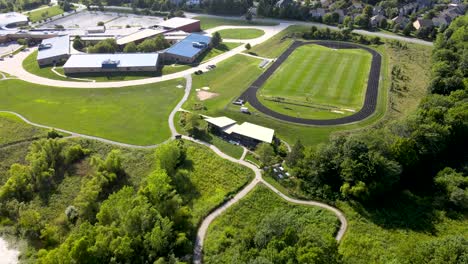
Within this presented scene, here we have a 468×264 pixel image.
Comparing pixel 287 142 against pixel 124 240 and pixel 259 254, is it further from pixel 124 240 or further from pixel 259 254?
pixel 124 240

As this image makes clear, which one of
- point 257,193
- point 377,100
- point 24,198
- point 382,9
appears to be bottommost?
point 24,198

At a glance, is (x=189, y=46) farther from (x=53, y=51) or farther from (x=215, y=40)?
(x=53, y=51)

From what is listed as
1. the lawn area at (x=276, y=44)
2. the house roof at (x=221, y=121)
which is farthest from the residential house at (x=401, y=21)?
the house roof at (x=221, y=121)

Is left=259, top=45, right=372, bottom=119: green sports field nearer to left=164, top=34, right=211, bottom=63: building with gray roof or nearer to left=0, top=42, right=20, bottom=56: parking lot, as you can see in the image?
left=164, top=34, right=211, bottom=63: building with gray roof

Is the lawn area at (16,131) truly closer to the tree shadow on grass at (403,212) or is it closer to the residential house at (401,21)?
the tree shadow on grass at (403,212)

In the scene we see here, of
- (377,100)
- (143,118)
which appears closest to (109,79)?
(143,118)

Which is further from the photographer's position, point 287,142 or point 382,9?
point 382,9

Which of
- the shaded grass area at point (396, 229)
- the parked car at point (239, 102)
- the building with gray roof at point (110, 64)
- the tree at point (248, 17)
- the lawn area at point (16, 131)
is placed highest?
the tree at point (248, 17)
